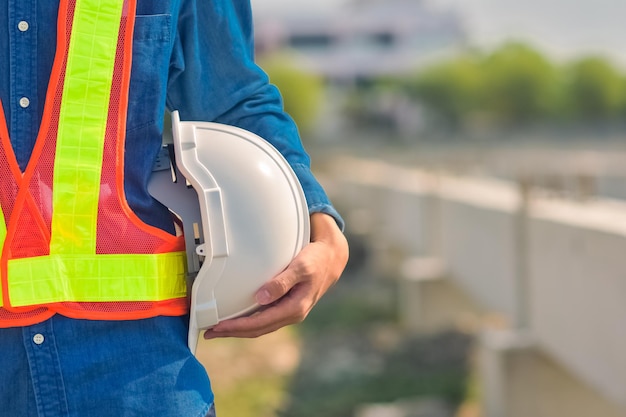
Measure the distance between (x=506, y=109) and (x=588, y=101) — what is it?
6.48 meters

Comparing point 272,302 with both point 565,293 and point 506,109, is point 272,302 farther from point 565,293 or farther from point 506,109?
point 506,109

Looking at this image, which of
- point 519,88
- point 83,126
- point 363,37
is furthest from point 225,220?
point 363,37

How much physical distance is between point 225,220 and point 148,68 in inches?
11.2

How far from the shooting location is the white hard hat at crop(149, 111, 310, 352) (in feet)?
5.42

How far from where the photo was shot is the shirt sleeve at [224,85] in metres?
1.87

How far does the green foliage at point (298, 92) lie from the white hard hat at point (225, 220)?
64533 mm

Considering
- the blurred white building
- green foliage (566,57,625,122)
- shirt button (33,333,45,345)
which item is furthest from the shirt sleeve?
the blurred white building

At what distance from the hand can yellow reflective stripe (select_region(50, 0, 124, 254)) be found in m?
0.27

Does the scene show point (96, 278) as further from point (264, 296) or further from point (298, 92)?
point (298, 92)

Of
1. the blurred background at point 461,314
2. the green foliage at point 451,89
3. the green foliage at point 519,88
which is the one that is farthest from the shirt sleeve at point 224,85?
the green foliage at point 519,88

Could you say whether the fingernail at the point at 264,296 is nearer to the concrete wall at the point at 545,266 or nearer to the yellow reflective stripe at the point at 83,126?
the yellow reflective stripe at the point at 83,126

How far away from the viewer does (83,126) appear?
1.64 metres

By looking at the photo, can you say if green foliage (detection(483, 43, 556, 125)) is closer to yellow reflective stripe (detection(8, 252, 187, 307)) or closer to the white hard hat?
the white hard hat

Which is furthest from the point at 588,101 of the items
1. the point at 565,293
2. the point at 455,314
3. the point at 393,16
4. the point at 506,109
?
the point at 565,293
